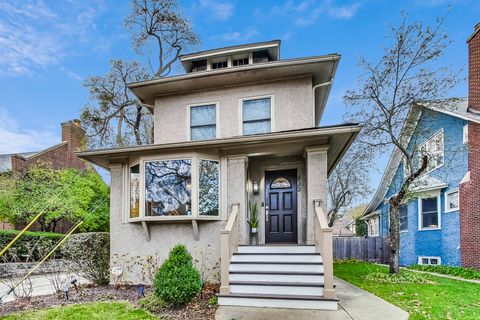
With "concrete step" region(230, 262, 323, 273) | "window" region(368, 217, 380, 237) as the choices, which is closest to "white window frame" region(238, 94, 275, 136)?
"concrete step" region(230, 262, 323, 273)

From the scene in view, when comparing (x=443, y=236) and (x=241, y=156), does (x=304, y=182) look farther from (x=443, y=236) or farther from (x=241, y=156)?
(x=443, y=236)

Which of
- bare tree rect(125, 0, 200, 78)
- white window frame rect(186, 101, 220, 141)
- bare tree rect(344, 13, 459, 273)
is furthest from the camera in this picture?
bare tree rect(125, 0, 200, 78)

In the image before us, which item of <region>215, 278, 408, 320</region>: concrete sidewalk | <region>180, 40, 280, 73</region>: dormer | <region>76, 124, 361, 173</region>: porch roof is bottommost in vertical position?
<region>215, 278, 408, 320</region>: concrete sidewalk

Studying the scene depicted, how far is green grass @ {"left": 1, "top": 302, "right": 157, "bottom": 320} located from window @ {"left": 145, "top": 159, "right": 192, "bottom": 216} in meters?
2.62

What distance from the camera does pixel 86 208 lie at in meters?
17.0

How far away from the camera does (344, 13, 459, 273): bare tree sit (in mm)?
9008

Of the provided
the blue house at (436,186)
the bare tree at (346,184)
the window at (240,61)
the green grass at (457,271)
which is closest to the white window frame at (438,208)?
the blue house at (436,186)

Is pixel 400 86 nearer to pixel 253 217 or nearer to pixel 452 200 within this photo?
pixel 253 217

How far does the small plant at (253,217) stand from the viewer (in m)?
8.66

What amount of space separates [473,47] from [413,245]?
30.6ft

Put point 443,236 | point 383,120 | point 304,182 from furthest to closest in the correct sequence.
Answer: point 443,236 < point 383,120 < point 304,182

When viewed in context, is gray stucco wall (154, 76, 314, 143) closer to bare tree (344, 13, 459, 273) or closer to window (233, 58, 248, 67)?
window (233, 58, 248, 67)

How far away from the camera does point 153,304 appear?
5.96m

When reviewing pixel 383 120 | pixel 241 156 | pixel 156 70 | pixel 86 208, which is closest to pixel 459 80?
pixel 383 120
